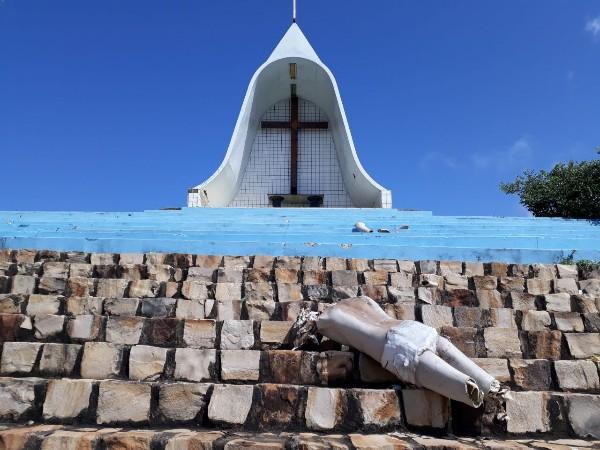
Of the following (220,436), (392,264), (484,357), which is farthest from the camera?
(392,264)

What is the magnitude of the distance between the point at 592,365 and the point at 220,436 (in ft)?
6.80

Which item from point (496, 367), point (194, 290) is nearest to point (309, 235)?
point (194, 290)

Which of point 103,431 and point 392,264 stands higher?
point 392,264

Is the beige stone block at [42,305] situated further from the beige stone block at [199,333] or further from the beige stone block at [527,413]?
the beige stone block at [527,413]

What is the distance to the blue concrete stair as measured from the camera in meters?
4.77

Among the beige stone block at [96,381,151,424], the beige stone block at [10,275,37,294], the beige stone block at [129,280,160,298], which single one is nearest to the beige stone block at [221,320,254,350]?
the beige stone block at [96,381,151,424]

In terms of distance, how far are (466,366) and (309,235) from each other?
10.2 feet

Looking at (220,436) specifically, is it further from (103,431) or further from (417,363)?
(417,363)

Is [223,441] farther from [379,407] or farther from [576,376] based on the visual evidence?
[576,376]

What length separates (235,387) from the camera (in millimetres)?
2426

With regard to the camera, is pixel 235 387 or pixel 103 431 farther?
pixel 235 387

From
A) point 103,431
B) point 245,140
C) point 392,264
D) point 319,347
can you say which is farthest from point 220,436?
point 245,140

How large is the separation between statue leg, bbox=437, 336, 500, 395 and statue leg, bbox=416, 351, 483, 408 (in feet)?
0.22

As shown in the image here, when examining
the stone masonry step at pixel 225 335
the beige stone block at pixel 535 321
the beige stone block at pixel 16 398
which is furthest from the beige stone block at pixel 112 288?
the beige stone block at pixel 535 321
